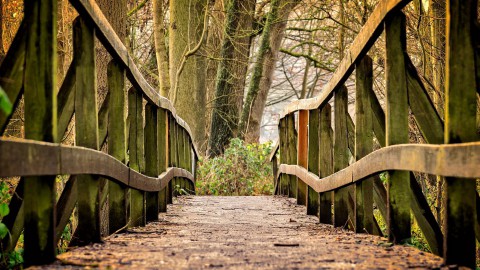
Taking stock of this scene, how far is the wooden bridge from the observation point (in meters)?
2.76

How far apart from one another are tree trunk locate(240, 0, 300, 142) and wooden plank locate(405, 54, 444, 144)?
44.4 ft

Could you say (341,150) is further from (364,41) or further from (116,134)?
(116,134)

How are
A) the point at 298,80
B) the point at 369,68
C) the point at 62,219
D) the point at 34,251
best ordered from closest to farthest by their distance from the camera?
the point at 34,251 < the point at 62,219 < the point at 369,68 < the point at 298,80

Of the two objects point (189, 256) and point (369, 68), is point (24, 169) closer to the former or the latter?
point (189, 256)

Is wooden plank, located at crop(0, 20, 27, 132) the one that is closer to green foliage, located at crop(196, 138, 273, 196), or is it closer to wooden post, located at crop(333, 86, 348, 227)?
wooden post, located at crop(333, 86, 348, 227)

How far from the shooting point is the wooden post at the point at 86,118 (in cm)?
355

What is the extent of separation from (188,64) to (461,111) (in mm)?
15175

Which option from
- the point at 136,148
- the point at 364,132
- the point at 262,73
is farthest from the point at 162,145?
the point at 262,73

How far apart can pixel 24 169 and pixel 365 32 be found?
8.24 feet

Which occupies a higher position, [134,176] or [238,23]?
[238,23]

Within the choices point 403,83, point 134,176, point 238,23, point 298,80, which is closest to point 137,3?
point 238,23

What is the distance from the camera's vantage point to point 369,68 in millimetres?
4570

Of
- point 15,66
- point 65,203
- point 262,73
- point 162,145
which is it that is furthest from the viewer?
point 262,73

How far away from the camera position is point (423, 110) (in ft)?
12.1
